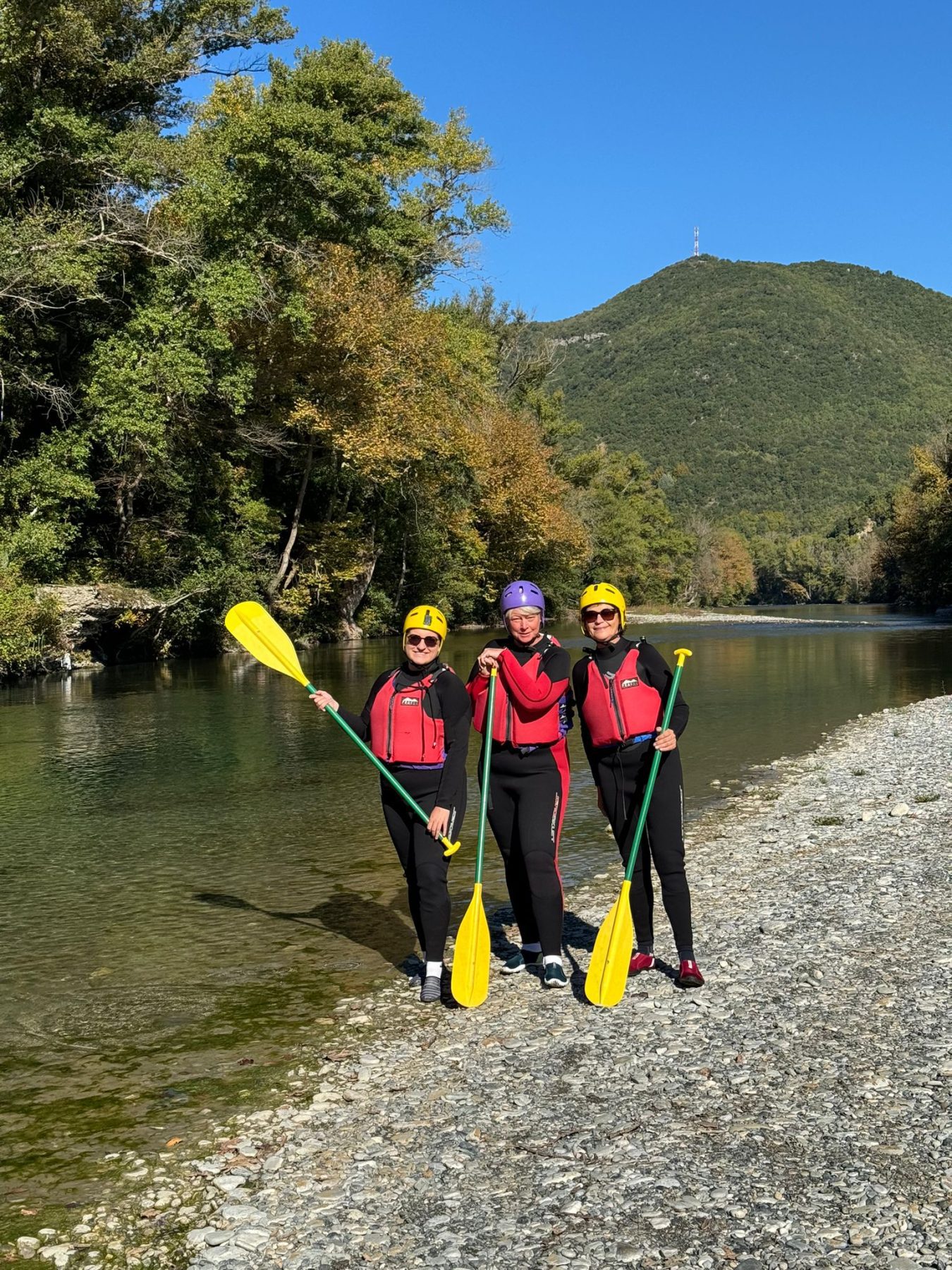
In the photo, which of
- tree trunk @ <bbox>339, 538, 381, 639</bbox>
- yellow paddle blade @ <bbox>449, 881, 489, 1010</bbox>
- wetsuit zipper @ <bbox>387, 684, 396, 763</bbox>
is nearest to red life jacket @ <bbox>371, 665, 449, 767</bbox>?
wetsuit zipper @ <bbox>387, 684, 396, 763</bbox>

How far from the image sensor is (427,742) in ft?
21.3

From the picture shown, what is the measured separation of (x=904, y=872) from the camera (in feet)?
29.9

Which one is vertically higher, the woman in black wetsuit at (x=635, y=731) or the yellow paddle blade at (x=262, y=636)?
the yellow paddle blade at (x=262, y=636)

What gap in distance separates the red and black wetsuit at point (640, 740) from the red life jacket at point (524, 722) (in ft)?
0.76

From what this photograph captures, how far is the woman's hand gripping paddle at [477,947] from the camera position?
643 centimetres

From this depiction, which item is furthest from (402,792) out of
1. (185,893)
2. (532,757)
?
(185,893)

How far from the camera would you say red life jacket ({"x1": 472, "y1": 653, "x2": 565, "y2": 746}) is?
635 centimetres

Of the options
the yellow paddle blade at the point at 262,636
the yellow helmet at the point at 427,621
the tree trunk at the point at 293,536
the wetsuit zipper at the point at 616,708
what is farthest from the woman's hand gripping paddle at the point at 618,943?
the tree trunk at the point at 293,536

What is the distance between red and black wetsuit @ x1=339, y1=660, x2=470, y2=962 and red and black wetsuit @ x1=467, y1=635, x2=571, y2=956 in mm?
182

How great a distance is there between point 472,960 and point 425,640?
187 centimetres

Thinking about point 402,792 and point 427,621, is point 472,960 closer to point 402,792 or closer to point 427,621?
point 402,792

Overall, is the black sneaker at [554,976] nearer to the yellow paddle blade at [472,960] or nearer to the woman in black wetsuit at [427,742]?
the yellow paddle blade at [472,960]

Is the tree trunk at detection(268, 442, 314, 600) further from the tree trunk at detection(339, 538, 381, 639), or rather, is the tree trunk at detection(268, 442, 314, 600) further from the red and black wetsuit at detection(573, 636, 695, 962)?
the red and black wetsuit at detection(573, 636, 695, 962)

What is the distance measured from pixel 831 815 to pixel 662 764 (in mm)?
6136
